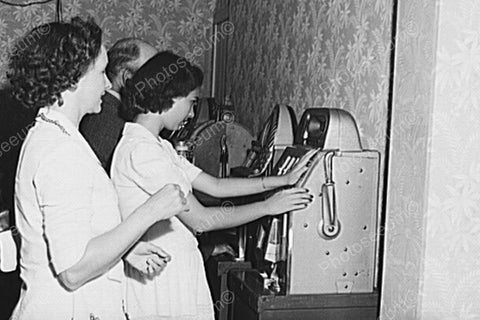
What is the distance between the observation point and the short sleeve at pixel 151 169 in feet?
6.68

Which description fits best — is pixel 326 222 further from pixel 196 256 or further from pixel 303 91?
pixel 303 91

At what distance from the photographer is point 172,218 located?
217cm

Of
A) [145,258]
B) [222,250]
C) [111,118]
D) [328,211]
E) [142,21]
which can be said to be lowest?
[222,250]

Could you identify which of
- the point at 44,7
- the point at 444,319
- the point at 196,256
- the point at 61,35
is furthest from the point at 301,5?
the point at 44,7

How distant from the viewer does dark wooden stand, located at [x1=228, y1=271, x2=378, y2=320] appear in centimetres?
194

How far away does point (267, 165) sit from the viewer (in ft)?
8.10

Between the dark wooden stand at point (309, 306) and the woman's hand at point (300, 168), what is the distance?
31 cm

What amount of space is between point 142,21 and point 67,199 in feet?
12.4

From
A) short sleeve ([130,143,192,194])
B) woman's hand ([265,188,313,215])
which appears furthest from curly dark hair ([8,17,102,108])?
woman's hand ([265,188,313,215])

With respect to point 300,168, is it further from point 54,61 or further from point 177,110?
point 54,61

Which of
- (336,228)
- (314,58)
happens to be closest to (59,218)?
(336,228)

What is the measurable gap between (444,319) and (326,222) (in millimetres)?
436

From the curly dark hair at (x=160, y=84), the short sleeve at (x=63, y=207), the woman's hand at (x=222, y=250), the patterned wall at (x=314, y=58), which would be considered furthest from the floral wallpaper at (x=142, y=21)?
the short sleeve at (x=63, y=207)

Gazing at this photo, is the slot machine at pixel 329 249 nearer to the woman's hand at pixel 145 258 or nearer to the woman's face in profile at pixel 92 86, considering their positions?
the woman's hand at pixel 145 258
